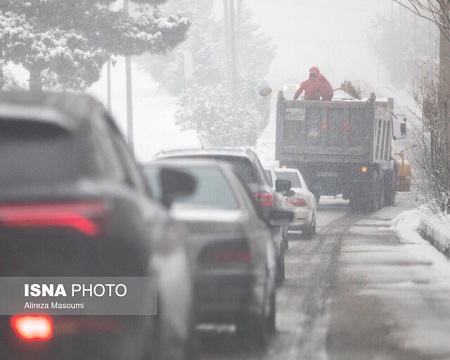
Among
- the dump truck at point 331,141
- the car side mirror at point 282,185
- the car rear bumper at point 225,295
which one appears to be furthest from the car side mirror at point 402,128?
the car rear bumper at point 225,295

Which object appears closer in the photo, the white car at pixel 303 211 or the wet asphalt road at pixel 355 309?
the wet asphalt road at pixel 355 309

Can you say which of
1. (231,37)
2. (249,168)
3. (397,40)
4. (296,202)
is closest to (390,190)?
(296,202)

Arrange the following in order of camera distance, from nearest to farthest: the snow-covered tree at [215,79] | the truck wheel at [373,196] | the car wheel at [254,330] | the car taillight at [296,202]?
1. the car wheel at [254,330]
2. the car taillight at [296,202]
3. the truck wheel at [373,196]
4. the snow-covered tree at [215,79]

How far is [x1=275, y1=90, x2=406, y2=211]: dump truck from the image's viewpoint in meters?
30.9

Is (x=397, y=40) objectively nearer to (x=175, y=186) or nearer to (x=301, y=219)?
(x=301, y=219)

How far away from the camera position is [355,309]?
11.7 metres

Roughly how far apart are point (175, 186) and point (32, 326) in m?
1.78

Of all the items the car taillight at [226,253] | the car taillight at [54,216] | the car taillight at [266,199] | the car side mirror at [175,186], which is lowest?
the car taillight at [266,199]

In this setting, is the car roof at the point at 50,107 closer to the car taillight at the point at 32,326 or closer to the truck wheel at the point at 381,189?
the car taillight at the point at 32,326

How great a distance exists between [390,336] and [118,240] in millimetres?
5844

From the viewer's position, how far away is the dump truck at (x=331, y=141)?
30938 mm

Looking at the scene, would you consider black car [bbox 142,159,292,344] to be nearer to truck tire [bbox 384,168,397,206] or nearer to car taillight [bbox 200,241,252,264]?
car taillight [bbox 200,241,252,264]

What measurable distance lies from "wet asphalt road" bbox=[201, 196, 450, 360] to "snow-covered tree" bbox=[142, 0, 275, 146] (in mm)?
54694

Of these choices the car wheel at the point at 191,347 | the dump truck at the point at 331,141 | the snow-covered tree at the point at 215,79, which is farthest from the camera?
the snow-covered tree at the point at 215,79
